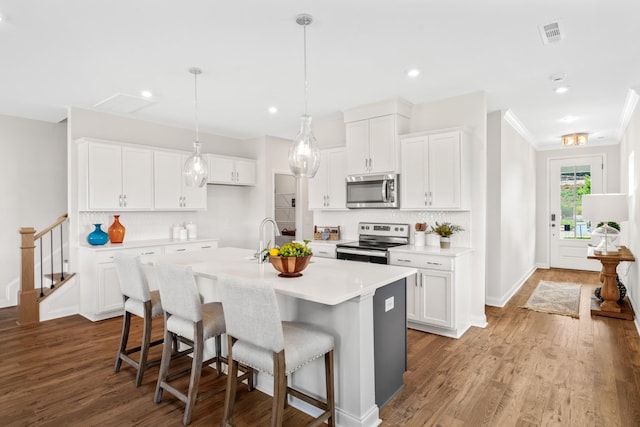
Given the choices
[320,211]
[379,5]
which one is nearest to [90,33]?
[379,5]

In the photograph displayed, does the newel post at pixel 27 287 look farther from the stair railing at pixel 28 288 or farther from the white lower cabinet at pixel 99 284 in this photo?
the white lower cabinet at pixel 99 284

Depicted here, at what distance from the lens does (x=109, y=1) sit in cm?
A: 227

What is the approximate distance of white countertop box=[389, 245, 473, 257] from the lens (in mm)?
3729

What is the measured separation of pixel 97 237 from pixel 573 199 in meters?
8.37

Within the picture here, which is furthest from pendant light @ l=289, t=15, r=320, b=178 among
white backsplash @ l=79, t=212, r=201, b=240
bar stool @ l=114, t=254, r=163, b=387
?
white backsplash @ l=79, t=212, r=201, b=240

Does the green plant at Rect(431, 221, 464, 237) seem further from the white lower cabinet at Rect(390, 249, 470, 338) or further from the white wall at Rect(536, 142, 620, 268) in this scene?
the white wall at Rect(536, 142, 620, 268)

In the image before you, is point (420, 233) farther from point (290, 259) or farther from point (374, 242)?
point (290, 259)

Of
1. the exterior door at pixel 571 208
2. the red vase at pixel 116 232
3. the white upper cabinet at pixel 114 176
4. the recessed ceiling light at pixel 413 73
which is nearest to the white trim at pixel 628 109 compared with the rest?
the exterior door at pixel 571 208

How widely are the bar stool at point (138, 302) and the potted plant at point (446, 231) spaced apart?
3.01m

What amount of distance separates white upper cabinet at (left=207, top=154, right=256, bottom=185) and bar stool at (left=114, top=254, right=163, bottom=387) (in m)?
3.04

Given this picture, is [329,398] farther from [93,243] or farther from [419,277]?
[93,243]

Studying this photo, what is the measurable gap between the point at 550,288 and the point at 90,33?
6747 millimetres

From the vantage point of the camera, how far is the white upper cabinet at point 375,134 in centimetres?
435

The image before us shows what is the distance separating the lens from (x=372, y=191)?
4.59m
